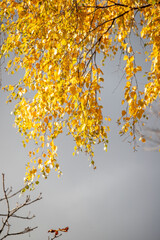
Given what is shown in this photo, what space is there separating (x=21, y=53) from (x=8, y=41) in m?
0.23

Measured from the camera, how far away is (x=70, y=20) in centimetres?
308

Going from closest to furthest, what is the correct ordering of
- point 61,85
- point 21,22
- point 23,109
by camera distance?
point 61,85
point 21,22
point 23,109

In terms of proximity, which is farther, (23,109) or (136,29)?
(23,109)

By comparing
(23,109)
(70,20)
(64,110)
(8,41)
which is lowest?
(64,110)

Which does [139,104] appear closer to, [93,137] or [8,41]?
[93,137]

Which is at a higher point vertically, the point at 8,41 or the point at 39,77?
the point at 8,41

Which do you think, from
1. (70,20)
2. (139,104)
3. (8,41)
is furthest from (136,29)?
(8,41)

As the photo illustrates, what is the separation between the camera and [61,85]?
9.05 feet

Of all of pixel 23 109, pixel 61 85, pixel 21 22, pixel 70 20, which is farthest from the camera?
pixel 23 109

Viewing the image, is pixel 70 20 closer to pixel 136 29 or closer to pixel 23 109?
pixel 136 29

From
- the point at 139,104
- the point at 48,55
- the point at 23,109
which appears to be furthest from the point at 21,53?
the point at 139,104

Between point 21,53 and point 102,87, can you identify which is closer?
point 102,87

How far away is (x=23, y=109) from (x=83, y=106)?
1.19 meters

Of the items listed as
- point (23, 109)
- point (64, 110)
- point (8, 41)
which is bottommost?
point (64, 110)
